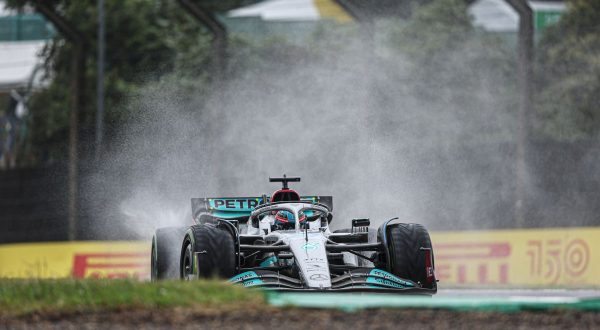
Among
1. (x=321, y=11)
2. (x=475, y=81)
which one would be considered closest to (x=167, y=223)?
(x=475, y=81)

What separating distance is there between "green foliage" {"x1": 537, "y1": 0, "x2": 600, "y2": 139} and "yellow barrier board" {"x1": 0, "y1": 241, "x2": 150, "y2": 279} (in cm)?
1466

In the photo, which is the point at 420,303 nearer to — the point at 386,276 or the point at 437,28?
the point at 386,276

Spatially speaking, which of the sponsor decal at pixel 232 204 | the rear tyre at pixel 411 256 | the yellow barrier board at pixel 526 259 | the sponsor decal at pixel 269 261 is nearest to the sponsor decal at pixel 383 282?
the rear tyre at pixel 411 256

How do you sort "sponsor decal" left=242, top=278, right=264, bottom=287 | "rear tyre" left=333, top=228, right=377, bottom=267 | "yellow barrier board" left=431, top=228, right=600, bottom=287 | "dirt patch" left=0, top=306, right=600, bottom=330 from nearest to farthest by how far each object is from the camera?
"dirt patch" left=0, top=306, right=600, bottom=330 → "sponsor decal" left=242, top=278, right=264, bottom=287 → "rear tyre" left=333, top=228, right=377, bottom=267 → "yellow barrier board" left=431, top=228, right=600, bottom=287

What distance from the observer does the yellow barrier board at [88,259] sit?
20.9 metres

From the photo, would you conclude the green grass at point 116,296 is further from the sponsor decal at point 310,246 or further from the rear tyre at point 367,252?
the rear tyre at point 367,252

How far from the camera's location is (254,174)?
2308 cm

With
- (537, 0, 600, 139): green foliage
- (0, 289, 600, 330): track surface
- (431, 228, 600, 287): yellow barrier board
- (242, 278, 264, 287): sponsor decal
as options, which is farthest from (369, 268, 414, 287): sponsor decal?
(537, 0, 600, 139): green foliage

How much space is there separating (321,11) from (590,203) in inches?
1064

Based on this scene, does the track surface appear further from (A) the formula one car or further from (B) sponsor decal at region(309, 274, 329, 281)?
(A) the formula one car

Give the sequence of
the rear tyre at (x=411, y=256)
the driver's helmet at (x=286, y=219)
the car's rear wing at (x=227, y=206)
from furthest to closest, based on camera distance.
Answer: the car's rear wing at (x=227, y=206)
the driver's helmet at (x=286, y=219)
the rear tyre at (x=411, y=256)

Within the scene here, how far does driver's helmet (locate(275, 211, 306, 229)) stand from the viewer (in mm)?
13070

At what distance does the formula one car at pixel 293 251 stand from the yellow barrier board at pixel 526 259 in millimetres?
6442

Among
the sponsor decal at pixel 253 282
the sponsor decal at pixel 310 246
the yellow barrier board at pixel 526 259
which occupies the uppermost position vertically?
the sponsor decal at pixel 310 246
